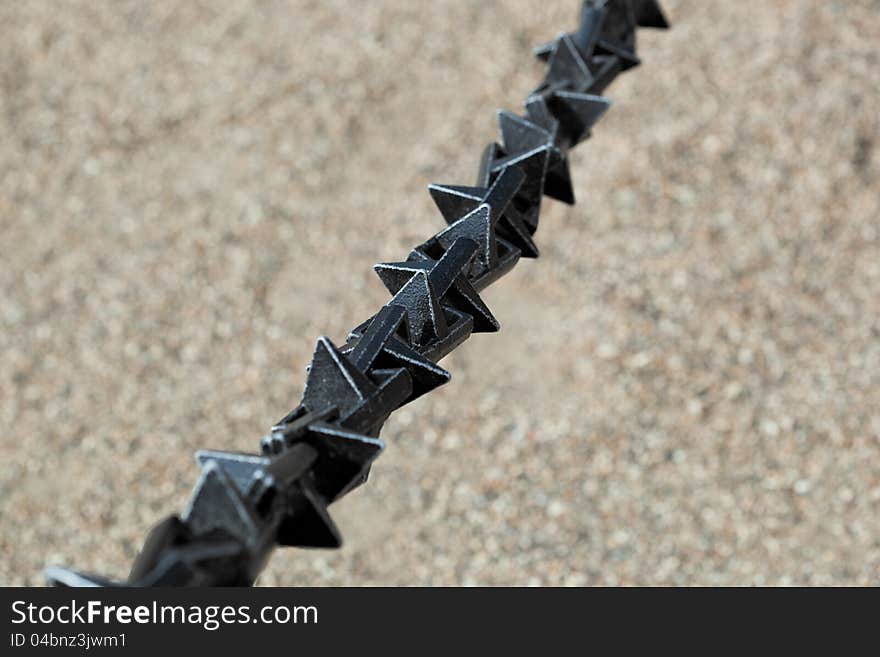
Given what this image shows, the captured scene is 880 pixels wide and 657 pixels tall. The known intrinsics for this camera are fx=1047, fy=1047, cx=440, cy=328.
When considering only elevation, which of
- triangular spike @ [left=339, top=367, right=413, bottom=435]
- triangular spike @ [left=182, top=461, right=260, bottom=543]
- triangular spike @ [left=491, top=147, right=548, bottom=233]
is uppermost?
triangular spike @ [left=491, top=147, right=548, bottom=233]

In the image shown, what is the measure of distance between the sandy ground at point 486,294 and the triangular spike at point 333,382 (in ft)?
13.6

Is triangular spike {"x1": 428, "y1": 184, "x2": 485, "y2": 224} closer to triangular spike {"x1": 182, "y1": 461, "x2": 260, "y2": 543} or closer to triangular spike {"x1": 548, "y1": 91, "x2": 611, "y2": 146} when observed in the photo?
triangular spike {"x1": 548, "y1": 91, "x2": 611, "y2": 146}

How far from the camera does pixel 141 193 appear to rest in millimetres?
8164

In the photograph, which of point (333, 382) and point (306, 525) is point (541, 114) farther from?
point (306, 525)

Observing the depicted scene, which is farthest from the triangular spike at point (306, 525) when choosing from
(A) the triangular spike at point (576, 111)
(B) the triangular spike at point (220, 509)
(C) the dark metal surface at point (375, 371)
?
(A) the triangular spike at point (576, 111)

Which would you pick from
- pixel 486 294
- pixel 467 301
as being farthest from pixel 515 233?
pixel 486 294

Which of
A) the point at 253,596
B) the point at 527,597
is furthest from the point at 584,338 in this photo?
the point at 253,596

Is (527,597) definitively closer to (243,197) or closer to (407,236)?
(407,236)

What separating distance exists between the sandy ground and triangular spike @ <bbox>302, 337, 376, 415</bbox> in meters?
4.13

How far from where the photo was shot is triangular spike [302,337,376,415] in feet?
6.67

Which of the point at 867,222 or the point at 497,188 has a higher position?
the point at 867,222

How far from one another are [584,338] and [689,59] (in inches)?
116

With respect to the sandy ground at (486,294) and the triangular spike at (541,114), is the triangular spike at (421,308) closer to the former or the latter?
the triangular spike at (541,114)

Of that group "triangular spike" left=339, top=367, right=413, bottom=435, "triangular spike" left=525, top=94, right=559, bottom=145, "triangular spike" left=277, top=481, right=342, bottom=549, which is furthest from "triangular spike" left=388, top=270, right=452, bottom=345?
"triangular spike" left=525, top=94, right=559, bottom=145
